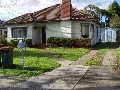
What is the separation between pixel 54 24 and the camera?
95.2 feet

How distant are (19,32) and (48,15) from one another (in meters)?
3.61

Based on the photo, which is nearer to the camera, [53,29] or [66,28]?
[66,28]

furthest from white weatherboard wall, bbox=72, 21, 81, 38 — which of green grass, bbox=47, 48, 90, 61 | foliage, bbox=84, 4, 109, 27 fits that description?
foliage, bbox=84, 4, 109, 27

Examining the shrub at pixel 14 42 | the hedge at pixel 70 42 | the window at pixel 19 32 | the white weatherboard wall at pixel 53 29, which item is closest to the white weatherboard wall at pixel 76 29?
the hedge at pixel 70 42

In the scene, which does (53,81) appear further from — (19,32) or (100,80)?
(19,32)

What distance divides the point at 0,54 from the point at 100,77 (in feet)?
17.2

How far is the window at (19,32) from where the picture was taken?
30656 millimetres

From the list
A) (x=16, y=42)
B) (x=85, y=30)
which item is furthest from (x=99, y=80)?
(x=16, y=42)

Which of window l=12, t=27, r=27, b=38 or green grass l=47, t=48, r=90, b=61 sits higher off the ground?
window l=12, t=27, r=27, b=38

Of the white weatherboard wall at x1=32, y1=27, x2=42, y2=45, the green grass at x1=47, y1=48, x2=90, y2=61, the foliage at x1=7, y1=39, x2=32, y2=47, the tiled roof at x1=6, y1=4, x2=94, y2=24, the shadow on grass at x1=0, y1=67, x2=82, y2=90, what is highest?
the tiled roof at x1=6, y1=4, x2=94, y2=24

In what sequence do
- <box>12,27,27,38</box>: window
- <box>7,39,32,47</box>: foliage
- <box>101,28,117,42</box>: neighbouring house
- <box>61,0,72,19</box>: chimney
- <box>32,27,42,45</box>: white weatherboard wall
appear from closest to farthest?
<box>61,0,72,19</box>: chimney < <box>7,39,32,47</box>: foliage < <box>32,27,42,45</box>: white weatherboard wall < <box>12,27,27,38</box>: window < <box>101,28,117,42</box>: neighbouring house

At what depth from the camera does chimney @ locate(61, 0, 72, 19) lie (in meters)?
27.8

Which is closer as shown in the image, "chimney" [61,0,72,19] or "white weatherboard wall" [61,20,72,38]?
"white weatherboard wall" [61,20,72,38]

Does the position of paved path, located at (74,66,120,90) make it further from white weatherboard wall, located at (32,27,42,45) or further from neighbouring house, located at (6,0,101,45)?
white weatherboard wall, located at (32,27,42,45)
